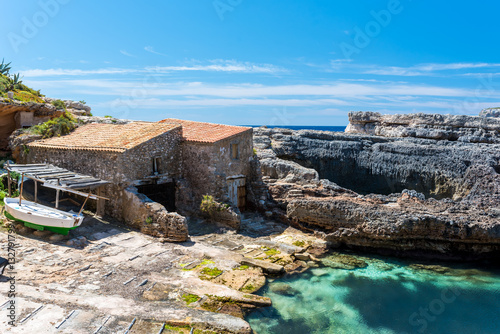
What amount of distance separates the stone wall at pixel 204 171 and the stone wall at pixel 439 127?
22.1m

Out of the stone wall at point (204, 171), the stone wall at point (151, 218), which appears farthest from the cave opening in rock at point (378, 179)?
the stone wall at point (151, 218)

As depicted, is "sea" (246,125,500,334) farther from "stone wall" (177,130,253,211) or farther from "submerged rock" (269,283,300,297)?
"stone wall" (177,130,253,211)

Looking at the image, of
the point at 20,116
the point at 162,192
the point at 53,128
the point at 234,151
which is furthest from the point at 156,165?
the point at 20,116

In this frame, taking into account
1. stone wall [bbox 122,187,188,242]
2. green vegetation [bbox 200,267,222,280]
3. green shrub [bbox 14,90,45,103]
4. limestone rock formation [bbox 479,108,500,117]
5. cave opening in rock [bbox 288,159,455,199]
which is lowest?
green vegetation [bbox 200,267,222,280]

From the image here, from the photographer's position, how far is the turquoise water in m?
12.6

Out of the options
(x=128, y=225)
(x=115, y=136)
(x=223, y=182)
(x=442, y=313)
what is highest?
(x=115, y=136)

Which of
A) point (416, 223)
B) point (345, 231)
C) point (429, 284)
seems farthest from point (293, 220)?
point (429, 284)

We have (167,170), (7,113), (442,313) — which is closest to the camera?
(442,313)

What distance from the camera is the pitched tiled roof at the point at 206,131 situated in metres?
21.0

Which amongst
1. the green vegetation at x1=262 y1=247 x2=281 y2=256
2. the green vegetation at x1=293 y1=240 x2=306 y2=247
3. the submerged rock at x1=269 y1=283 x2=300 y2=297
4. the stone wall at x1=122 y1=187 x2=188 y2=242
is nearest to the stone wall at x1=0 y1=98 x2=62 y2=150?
the stone wall at x1=122 y1=187 x2=188 y2=242

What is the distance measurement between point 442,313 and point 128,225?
44.6 ft

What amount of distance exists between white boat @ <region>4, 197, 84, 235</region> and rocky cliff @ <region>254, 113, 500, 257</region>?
10.8 m

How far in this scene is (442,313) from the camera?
1384 cm

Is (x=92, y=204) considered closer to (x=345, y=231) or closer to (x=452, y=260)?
(x=345, y=231)
